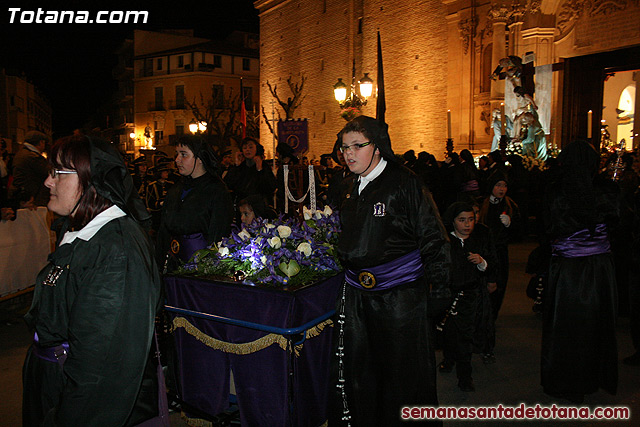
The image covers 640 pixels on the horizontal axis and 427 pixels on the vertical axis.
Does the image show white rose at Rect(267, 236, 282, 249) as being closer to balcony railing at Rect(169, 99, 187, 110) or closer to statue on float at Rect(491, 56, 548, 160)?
statue on float at Rect(491, 56, 548, 160)

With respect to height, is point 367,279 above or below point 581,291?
above

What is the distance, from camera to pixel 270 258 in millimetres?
3844

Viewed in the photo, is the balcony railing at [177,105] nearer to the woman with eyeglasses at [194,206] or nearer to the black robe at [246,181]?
the black robe at [246,181]

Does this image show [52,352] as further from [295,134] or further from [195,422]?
[295,134]

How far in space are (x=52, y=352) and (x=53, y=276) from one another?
0.38m

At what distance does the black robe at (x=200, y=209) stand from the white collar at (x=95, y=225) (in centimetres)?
253

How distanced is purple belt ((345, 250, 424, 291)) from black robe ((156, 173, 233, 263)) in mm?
1913

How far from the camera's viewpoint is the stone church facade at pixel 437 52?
16.5m

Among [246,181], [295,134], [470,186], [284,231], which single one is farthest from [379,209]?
[295,134]

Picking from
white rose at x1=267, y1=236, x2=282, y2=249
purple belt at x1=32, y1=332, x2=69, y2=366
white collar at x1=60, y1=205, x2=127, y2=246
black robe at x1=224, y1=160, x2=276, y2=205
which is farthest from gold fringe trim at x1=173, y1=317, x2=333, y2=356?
black robe at x1=224, y1=160, x2=276, y2=205

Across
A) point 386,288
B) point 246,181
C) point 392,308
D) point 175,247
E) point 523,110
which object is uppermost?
point 523,110

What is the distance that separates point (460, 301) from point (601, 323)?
4.20 ft

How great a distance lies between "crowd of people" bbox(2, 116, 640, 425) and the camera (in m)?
2.12

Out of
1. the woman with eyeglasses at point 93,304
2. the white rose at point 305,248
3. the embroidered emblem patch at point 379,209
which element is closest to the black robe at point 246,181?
the white rose at point 305,248
